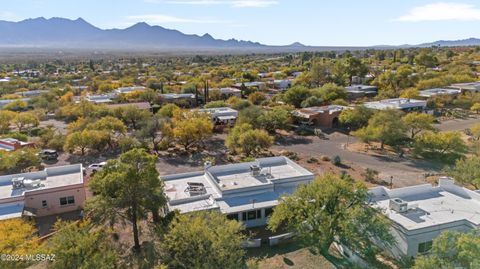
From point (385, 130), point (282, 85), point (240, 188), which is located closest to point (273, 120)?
point (385, 130)

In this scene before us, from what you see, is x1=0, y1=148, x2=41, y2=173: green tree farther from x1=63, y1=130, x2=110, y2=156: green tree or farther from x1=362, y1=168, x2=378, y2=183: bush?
x1=362, y1=168, x2=378, y2=183: bush

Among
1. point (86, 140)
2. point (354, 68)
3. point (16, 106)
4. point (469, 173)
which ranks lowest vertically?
point (86, 140)

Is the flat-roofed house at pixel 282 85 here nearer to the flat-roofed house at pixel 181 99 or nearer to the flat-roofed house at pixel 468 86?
the flat-roofed house at pixel 181 99

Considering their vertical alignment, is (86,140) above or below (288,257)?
above

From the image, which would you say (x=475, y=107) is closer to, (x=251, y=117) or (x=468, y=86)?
(x=468, y=86)

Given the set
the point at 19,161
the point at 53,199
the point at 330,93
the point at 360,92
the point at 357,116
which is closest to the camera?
the point at 53,199

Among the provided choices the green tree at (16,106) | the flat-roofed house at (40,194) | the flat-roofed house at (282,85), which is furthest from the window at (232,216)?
the flat-roofed house at (282,85)

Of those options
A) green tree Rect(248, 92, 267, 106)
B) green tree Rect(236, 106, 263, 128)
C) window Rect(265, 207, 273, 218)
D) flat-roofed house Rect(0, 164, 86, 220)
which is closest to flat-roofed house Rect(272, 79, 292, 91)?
green tree Rect(248, 92, 267, 106)
